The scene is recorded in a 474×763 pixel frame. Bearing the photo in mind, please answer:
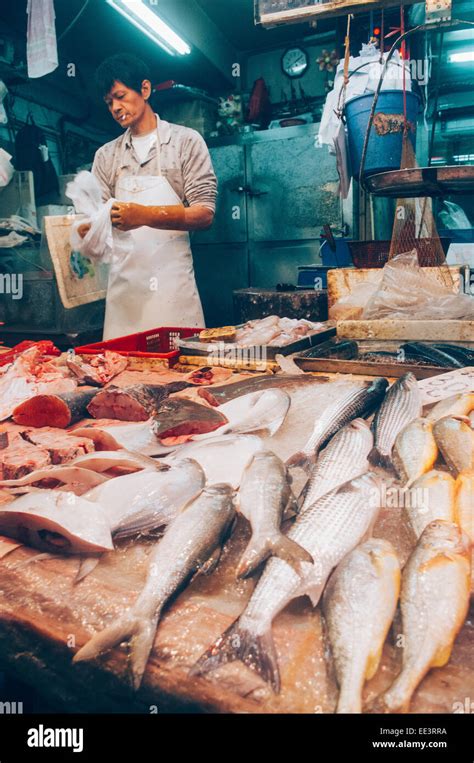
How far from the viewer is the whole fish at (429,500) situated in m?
1.45

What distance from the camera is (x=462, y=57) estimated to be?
357 inches

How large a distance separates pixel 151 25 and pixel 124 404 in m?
6.57

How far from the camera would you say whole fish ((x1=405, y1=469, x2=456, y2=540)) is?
145cm

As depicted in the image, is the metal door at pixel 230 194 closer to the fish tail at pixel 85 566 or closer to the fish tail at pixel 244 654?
the fish tail at pixel 85 566

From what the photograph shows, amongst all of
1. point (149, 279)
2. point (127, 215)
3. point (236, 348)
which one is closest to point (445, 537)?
point (236, 348)

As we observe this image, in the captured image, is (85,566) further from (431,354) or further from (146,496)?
(431,354)

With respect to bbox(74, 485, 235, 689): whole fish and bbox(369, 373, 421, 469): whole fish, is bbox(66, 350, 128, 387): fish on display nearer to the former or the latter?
bbox(369, 373, 421, 469): whole fish

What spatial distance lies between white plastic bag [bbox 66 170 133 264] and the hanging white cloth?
6.12ft

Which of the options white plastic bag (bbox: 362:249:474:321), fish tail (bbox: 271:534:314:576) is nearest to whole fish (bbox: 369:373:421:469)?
fish tail (bbox: 271:534:314:576)

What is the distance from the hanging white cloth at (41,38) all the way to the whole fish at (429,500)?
5.31 meters

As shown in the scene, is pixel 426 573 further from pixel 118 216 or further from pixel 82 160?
pixel 82 160

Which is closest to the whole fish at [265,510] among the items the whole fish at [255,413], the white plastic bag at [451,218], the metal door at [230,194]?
the whole fish at [255,413]
